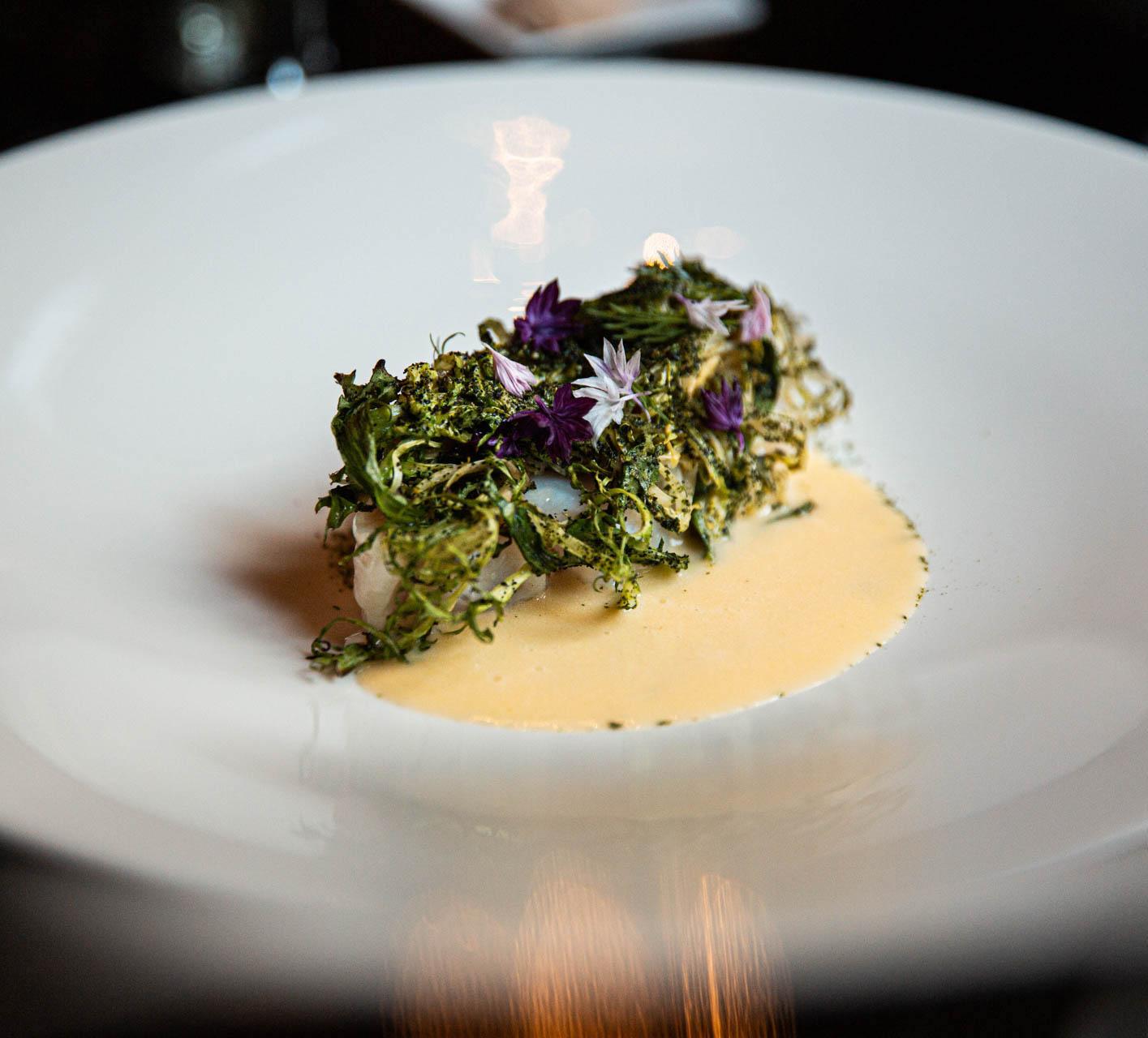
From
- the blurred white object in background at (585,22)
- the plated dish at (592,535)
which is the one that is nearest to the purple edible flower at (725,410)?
the plated dish at (592,535)

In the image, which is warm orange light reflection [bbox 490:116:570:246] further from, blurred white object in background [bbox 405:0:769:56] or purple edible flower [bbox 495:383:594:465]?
purple edible flower [bbox 495:383:594:465]

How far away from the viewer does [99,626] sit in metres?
1.44

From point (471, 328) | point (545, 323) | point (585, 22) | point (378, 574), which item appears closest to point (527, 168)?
point (471, 328)

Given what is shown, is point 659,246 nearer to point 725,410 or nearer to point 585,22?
point 725,410

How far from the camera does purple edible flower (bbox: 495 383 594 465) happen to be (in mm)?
1462

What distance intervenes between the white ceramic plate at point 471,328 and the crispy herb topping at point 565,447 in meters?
0.17

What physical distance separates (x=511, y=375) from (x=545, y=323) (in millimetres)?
198

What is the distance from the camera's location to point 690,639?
1.47m

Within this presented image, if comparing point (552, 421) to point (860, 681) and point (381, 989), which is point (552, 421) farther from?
point (381, 989)

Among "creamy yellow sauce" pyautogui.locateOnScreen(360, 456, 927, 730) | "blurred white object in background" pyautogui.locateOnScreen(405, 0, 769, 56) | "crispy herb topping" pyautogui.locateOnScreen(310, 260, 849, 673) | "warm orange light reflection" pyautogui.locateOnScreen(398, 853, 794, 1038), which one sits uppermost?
"blurred white object in background" pyautogui.locateOnScreen(405, 0, 769, 56)

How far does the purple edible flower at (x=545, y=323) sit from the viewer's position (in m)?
1.67

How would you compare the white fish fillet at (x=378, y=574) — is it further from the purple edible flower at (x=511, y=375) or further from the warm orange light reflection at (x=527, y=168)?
the warm orange light reflection at (x=527, y=168)

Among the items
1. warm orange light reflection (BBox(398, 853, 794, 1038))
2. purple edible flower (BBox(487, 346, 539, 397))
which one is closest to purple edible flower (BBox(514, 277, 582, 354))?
purple edible flower (BBox(487, 346, 539, 397))

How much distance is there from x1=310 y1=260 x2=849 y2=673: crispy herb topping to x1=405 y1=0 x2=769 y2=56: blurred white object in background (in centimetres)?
155
